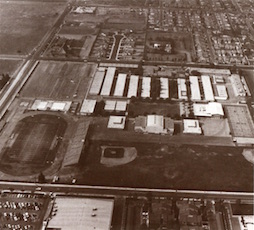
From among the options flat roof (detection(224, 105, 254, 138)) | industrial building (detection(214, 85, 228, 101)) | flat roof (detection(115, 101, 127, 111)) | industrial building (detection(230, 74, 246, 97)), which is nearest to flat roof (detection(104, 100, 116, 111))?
flat roof (detection(115, 101, 127, 111))

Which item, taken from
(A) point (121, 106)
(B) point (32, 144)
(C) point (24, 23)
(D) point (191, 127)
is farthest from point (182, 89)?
(C) point (24, 23)

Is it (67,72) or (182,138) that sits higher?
(67,72)

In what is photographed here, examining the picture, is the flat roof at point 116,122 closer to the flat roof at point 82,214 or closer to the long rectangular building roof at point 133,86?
the long rectangular building roof at point 133,86

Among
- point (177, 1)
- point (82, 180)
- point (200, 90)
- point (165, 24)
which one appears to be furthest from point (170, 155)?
point (177, 1)

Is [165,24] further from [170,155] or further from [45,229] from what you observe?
[45,229]

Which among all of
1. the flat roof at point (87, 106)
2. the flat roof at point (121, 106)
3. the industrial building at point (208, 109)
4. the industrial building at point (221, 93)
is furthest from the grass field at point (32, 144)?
the industrial building at point (221, 93)

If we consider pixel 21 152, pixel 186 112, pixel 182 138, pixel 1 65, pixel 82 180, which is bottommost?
pixel 82 180

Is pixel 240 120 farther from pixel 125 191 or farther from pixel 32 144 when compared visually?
pixel 32 144
